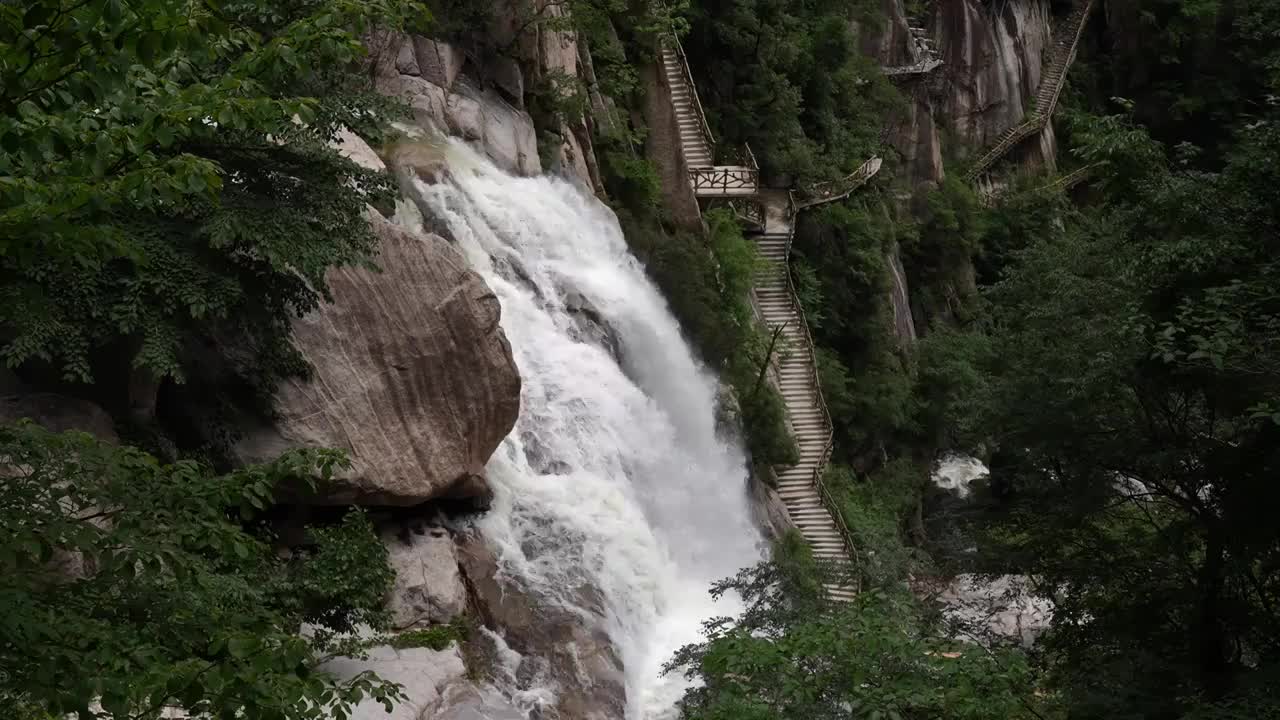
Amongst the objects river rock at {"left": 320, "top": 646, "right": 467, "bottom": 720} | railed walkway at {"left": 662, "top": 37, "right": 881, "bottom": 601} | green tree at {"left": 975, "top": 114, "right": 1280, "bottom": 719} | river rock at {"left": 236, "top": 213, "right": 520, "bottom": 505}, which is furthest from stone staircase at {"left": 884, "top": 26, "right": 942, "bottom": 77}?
river rock at {"left": 320, "top": 646, "right": 467, "bottom": 720}

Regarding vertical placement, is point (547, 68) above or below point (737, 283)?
above

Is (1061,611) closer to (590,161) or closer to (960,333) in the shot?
(590,161)

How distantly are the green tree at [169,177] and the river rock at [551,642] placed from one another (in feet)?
13.7

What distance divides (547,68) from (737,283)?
6.50 meters

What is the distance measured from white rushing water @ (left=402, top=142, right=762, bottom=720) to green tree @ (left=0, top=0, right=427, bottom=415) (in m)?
5.58

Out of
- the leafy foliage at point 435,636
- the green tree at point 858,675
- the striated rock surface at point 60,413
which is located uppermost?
the green tree at point 858,675

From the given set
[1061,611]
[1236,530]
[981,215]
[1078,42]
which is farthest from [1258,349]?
[1078,42]

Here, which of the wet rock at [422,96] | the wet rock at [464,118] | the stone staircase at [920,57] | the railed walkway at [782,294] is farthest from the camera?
the stone staircase at [920,57]

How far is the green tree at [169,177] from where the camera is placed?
5602 millimetres

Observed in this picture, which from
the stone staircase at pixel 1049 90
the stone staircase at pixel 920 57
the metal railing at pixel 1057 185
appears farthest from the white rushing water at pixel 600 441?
the stone staircase at pixel 1049 90

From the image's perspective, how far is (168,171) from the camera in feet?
21.5

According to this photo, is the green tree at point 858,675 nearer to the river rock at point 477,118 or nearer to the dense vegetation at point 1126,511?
the dense vegetation at point 1126,511

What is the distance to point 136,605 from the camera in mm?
6695

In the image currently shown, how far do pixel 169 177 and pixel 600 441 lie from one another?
52.8 ft
